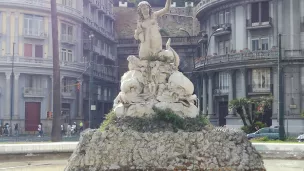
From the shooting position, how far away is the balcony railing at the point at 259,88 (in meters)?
48.1

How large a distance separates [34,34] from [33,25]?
1006 millimetres

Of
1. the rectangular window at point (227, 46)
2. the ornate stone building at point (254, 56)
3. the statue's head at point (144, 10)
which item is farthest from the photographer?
the rectangular window at point (227, 46)

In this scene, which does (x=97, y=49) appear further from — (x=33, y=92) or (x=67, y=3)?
(x=33, y=92)

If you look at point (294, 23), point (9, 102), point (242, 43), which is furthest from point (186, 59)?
point (9, 102)

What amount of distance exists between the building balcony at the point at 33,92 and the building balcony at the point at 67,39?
6.35 metres

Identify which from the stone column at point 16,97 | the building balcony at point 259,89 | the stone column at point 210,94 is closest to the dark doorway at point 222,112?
the stone column at point 210,94

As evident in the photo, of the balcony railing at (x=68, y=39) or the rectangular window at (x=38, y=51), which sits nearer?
the rectangular window at (x=38, y=51)

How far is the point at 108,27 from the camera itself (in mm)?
72938

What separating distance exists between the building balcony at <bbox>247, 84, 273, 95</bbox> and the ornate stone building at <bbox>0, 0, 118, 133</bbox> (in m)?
17.3

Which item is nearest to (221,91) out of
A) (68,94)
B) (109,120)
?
(68,94)

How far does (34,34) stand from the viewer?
52062 millimetres

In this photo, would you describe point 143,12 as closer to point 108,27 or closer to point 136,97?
point 136,97

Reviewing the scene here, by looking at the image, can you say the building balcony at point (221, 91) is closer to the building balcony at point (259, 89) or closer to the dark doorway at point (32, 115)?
the building balcony at point (259, 89)

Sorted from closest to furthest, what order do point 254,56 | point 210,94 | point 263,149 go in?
point 263,149, point 254,56, point 210,94
